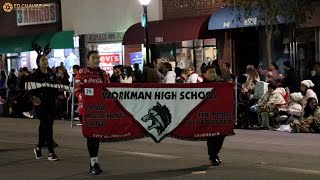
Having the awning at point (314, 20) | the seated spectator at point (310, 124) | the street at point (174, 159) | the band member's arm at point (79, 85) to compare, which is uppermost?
the awning at point (314, 20)

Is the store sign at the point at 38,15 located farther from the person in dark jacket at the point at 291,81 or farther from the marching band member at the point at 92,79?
the marching band member at the point at 92,79

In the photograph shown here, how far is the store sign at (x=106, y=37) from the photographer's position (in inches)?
1033

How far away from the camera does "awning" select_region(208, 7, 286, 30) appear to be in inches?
757

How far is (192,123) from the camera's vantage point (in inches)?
384

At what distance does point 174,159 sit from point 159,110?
152cm

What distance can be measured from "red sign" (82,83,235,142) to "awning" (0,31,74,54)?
61.6ft

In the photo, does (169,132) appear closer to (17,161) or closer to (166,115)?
(166,115)

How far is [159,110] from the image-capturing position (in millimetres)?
9664

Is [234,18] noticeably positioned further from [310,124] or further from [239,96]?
[310,124]

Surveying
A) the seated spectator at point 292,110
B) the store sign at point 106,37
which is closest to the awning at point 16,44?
the store sign at point 106,37

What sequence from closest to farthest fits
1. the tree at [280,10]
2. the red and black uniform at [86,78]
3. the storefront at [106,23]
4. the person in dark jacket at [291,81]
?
the red and black uniform at [86,78] → the person in dark jacket at [291,81] → the tree at [280,10] → the storefront at [106,23]

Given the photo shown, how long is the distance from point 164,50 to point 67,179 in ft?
52.5

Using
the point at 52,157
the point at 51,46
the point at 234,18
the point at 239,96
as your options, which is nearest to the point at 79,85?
the point at 52,157

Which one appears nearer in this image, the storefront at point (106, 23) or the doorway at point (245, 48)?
the doorway at point (245, 48)
